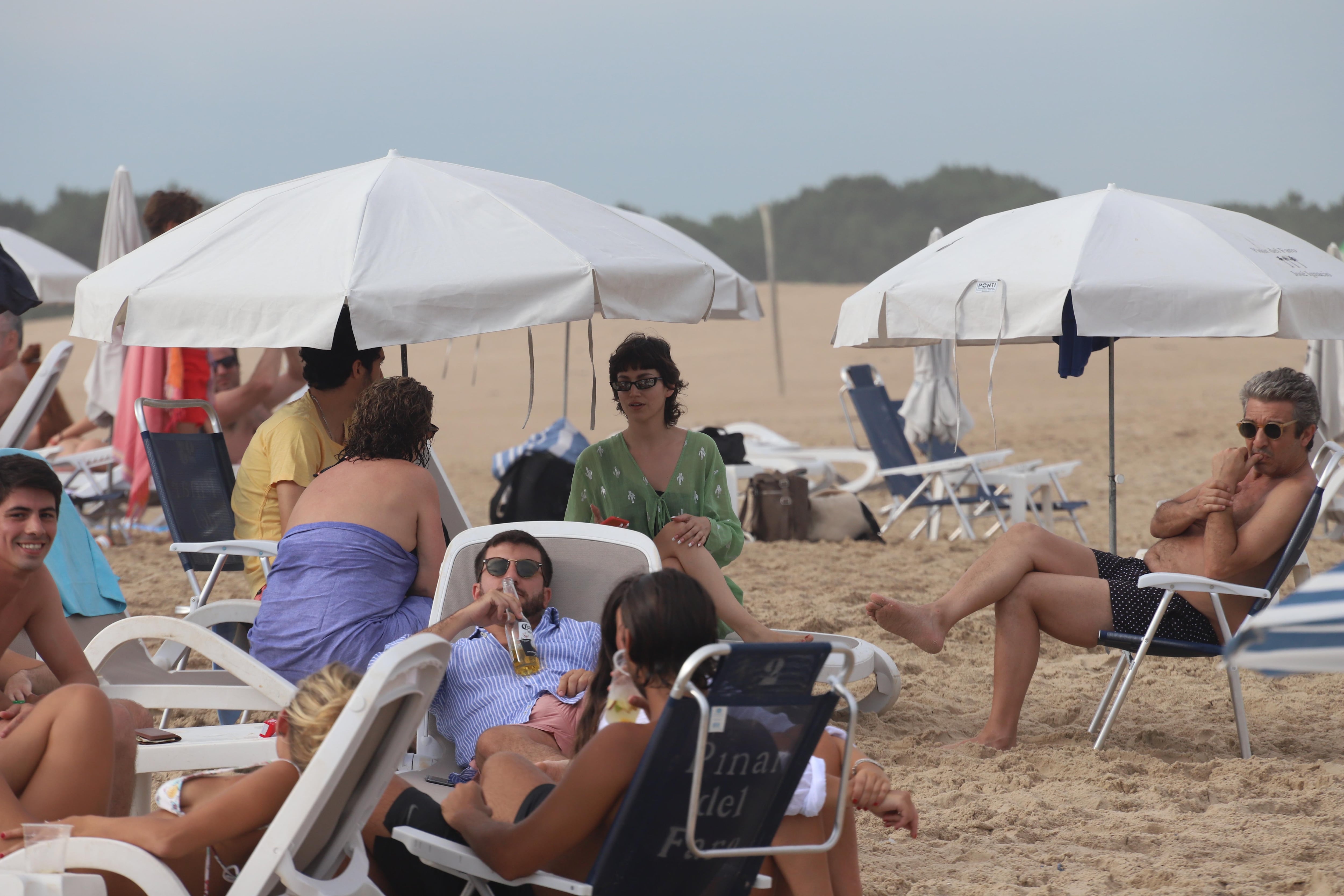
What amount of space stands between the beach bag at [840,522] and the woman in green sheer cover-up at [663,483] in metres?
4.15

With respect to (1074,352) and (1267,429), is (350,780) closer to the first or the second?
(1267,429)

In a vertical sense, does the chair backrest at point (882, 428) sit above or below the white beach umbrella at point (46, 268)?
below

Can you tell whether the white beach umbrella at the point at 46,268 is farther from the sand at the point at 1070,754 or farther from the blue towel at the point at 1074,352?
the blue towel at the point at 1074,352

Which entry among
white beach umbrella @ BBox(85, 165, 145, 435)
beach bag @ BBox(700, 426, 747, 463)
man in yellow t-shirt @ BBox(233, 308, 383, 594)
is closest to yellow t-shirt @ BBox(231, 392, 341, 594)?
man in yellow t-shirt @ BBox(233, 308, 383, 594)

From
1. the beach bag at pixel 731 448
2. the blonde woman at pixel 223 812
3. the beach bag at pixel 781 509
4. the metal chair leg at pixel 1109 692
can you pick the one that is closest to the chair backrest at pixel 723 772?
the blonde woman at pixel 223 812

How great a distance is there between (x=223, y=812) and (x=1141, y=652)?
103 inches

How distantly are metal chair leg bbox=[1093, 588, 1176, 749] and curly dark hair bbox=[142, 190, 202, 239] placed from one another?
4.14m

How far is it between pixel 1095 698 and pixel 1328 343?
14.3 feet

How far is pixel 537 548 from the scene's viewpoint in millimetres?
3209

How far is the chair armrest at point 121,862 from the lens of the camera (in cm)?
193

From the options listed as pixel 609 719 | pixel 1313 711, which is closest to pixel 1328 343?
pixel 1313 711

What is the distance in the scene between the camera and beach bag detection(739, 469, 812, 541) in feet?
27.0

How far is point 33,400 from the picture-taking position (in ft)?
16.9

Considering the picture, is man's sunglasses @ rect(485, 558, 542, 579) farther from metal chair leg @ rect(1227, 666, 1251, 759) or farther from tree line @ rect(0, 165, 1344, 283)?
tree line @ rect(0, 165, 1344, 283)
